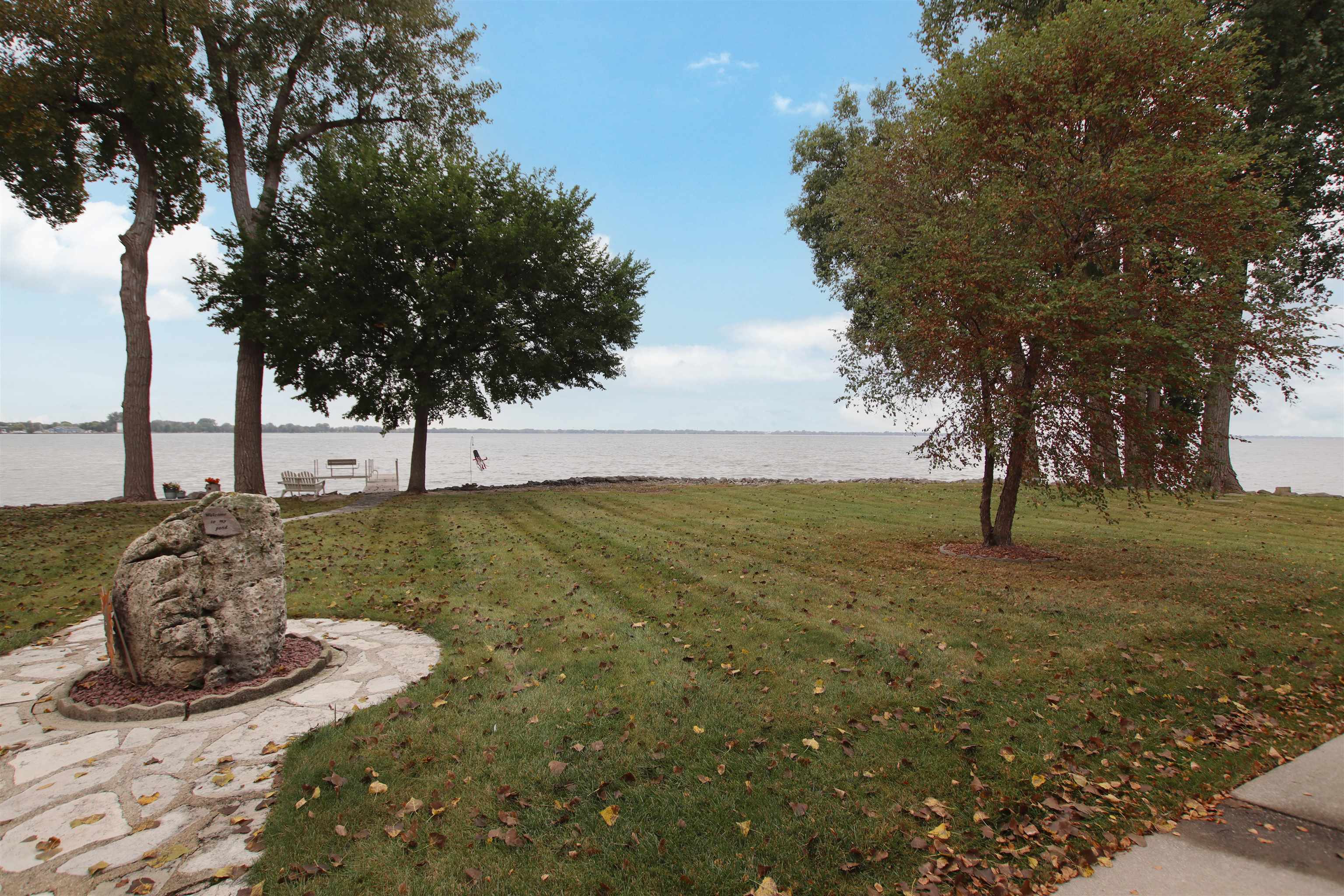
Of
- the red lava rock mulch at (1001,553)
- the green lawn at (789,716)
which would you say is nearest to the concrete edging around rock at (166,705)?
the green lawn at (789,716)

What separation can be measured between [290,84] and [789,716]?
24.5 metres

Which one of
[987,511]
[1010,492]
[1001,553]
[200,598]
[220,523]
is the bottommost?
[1001,553]

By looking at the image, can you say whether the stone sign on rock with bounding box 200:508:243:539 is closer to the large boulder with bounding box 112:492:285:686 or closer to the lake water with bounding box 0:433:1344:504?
the large boulder with bounding box 112:492:285:686

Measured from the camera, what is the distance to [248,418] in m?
20.5

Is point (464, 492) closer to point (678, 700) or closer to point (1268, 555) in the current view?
point (678, 700)

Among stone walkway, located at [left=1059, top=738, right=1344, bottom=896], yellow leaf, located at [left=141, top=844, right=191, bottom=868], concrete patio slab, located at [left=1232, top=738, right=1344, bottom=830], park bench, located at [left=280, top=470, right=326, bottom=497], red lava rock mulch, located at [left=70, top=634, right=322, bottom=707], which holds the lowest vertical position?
yellow leaf, located at [left=141, top=844, right=191, bottom=868]

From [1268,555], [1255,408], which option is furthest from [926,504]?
[1255,408]

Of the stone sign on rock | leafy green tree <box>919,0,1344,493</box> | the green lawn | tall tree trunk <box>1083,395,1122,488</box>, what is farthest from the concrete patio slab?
leafy green tree <box>919,0,1344,493</box>

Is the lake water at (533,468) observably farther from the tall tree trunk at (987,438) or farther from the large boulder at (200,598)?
the large boulder at (200,598)

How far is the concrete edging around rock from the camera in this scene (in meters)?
4.88

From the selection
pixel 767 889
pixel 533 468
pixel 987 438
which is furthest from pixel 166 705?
pixel 533 468

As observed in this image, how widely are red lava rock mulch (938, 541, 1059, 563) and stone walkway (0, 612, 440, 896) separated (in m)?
8.65

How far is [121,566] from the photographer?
5.30 metres

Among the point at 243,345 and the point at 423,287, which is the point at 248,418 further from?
the point at 423,287
